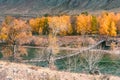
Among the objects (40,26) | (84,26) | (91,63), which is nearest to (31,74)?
(91,63)

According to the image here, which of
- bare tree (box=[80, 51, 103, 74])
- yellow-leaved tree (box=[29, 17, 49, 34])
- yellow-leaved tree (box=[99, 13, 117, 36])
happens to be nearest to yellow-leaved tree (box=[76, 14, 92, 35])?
yellow-leaved tree (box=[99, 13, 117, 36])

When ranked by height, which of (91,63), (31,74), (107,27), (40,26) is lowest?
(40,26)

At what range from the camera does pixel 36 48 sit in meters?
118

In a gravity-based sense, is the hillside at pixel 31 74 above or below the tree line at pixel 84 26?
above

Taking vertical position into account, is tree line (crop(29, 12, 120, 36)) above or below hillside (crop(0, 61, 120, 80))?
below

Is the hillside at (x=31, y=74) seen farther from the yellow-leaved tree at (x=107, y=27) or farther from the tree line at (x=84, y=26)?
the yellow-leaved tree at (x=107, y=27)

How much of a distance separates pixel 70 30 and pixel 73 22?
22.1 feet

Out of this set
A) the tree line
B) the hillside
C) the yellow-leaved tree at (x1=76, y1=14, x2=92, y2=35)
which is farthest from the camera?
the yellow-leaved tree at (x1=76, y1=14, x2=92, y2=35)

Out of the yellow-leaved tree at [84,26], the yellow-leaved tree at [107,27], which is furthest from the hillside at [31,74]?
the yellow-leaved tree at [84,26]

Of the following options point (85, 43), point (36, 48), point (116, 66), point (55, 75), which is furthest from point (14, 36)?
point (55, 75)

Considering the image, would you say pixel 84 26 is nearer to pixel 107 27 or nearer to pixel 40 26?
pixel 107 27

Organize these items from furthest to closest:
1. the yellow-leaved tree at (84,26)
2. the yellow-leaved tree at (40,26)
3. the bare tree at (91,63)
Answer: the yellow-leaved tree at (40,26) → the yellow-leaved tree at (84,26) → the bare tree at (91,63)

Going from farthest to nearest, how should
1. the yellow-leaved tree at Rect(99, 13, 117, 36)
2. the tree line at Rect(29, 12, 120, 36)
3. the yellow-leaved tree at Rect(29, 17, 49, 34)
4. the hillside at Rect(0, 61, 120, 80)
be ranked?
the yellow-leaved tree at Rect(29, 17, 49, 34), the tree line at Rect(29, 12, 120, 36), the yellow-leaved tree at Rect(99, 13, 117, 36), the hillside at Rect(0, 61, 120, 80)

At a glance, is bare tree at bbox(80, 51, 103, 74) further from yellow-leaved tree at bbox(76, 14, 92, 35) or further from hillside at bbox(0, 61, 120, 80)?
yellow-leaved tree at bbox(76, 14, 92, 35)
